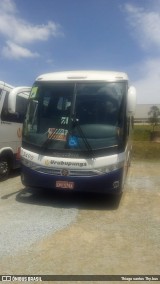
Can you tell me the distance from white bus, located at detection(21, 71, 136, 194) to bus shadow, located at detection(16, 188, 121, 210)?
0.46 m

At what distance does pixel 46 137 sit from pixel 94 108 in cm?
130

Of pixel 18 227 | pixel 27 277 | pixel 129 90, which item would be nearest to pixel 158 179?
pixel 129 90

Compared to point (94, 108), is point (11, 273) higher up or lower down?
lower down

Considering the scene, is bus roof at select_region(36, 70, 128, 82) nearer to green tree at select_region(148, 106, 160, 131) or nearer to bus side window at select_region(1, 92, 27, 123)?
bus side window at select_region(1, 92, 27, 123)

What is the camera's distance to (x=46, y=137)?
24.5 ft

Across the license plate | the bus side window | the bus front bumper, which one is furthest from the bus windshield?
the bus side window

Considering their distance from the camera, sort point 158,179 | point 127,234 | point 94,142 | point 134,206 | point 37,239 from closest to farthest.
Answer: point 37,239 → point 127,234 → point 94,142 → point 134,206 → point 158,179

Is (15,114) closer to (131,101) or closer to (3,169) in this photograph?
(3,169)

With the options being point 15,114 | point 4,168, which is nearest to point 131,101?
point 15,114

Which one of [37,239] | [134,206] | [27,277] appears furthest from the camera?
[134,206]

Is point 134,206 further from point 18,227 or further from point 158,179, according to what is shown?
point 158,179

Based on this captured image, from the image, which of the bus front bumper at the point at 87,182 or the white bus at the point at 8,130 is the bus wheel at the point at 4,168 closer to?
the white bus at the point at 8,130

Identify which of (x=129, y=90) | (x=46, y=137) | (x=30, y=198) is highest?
(x=129, y=90)

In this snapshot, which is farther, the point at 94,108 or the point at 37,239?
the point at 94,108
